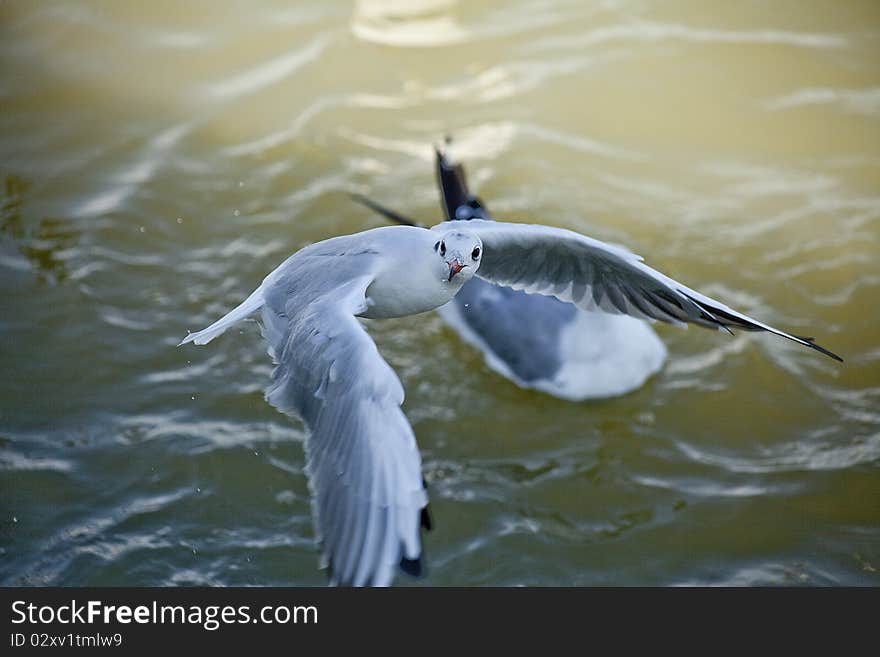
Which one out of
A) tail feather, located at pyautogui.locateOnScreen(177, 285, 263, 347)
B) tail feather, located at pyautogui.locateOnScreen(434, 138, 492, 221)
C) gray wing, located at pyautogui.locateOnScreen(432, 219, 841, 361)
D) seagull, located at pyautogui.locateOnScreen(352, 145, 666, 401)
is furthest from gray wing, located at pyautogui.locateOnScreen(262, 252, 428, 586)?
tail feather, located at pyautogui.locateOnScreen(434, 138, 492, 221)

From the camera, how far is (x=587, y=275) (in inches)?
192

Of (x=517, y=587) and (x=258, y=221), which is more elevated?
(x=258, y=221)

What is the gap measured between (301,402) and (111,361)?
247cm

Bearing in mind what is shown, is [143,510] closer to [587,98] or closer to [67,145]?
[67,145]

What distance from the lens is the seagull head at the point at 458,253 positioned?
4070 mm

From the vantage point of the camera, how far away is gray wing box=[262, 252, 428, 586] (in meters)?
3.36

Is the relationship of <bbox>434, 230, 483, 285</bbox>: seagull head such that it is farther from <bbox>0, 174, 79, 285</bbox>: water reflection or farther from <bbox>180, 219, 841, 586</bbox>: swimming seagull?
<bbox>0, 174, 79, 285</bbox>: water reflection

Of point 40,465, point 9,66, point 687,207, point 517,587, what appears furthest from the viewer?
→ point 9,66

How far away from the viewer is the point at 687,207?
24.6ft

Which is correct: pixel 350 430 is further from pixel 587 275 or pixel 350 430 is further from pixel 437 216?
pixel 437 216

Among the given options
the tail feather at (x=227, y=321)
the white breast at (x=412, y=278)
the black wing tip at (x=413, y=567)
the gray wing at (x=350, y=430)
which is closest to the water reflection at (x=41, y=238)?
the tail feather at (x=227, y=321)

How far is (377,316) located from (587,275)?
97 cm

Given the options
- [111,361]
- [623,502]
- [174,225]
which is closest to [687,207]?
[623,502]

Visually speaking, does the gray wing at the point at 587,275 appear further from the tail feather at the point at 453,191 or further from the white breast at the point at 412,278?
the tail feather at the point at 453,191
